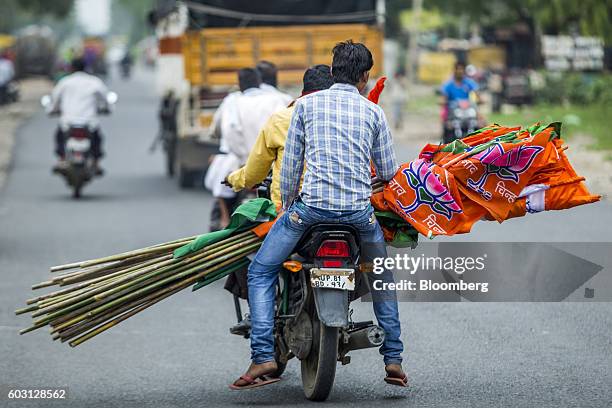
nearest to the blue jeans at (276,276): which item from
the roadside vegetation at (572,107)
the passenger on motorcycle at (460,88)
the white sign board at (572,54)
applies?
the passenger on motorcycle at (460,88)

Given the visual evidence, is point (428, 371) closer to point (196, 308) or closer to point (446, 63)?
point (196, 308)

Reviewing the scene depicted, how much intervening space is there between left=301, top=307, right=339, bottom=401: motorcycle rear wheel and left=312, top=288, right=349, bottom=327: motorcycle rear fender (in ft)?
0.31

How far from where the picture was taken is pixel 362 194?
5875 mm

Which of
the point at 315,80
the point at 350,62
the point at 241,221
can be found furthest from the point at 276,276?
the point at 315,80

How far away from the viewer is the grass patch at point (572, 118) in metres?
24.5

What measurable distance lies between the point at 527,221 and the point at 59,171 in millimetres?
6262

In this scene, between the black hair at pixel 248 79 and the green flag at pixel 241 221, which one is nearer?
the green flag at pixel 241 221

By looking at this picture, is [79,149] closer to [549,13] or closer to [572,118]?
[572,118]

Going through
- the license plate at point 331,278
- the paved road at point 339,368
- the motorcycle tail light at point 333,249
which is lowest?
the paved road at point 339,368

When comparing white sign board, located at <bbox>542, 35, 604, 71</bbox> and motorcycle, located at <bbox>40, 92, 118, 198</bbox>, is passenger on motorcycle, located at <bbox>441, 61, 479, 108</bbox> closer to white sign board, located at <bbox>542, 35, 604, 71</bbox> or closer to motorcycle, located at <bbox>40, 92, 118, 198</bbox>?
motorcycle, located at <bbox>40, 92, 118, 198</bbox>

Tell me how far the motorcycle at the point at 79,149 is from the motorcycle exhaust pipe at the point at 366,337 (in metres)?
10.6

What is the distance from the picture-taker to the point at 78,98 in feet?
53.2

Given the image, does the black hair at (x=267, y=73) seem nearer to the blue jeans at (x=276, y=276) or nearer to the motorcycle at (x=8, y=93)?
the blue jeans at (x=276, y=276)

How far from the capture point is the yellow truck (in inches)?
667
